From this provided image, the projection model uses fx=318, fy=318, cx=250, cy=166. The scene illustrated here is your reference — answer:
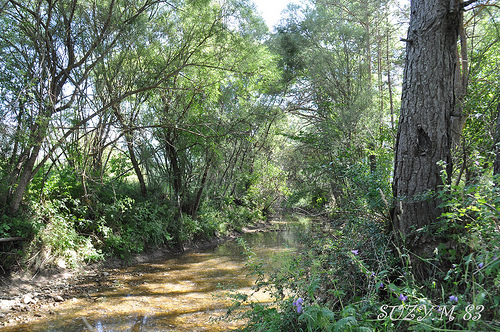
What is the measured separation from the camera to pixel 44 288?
18.0 feet

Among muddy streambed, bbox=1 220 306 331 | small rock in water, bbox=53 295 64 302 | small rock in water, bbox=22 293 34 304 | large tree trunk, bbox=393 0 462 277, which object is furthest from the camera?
small rock in water, bbox=53 295 64 302

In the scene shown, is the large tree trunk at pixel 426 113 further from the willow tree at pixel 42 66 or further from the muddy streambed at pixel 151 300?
the willow tree at pixel 42 66

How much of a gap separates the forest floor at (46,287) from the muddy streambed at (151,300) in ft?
0.09

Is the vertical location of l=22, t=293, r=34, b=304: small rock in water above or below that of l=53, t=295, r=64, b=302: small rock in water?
above

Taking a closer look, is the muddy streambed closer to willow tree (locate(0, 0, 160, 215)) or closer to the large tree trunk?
the large tree trunk

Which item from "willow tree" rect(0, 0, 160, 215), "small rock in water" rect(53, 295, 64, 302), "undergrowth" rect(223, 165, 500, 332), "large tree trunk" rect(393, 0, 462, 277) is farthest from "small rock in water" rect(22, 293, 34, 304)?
"large tree trunk" rect(393, 0, 462, 277)

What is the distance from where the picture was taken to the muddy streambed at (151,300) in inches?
165

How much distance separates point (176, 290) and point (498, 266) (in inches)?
206

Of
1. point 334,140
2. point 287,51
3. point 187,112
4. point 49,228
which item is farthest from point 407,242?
point 287,51

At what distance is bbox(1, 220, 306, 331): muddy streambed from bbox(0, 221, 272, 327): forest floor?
0.03 metres

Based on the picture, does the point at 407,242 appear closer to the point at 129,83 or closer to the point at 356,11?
the point at 129,83

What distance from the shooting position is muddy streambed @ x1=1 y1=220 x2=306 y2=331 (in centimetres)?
420

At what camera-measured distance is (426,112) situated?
134 inches

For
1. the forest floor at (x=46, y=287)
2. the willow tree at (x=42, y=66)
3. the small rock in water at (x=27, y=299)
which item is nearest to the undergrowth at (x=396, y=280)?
the forest floor at (x=46, y=287)
